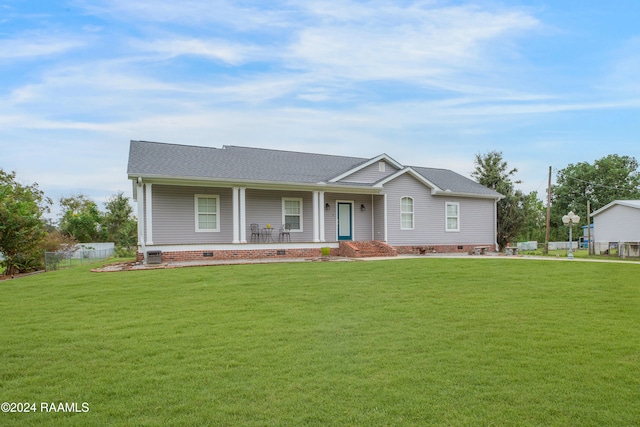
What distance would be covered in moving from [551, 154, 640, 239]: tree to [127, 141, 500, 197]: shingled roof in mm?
36078

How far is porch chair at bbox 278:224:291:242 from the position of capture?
20.0 meters

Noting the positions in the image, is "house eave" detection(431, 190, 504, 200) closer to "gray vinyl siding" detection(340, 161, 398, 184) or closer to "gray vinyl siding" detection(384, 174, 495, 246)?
"gray vinyl siding" detection(384, 174, 495, 246)

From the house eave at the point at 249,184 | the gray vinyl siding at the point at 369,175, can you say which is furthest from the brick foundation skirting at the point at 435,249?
the gray vinyl siding at the point at 369,175

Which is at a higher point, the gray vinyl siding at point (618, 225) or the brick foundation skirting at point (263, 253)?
the gray vinyl siding at point (618, 225)

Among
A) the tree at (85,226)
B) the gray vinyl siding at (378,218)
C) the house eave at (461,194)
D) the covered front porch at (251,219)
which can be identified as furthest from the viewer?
the tree at (85,226)

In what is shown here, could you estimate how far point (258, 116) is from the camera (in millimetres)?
23453

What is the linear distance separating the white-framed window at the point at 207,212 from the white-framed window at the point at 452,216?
12.4 m

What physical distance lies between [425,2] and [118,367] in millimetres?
14144

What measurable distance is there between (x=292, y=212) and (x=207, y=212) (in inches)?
157

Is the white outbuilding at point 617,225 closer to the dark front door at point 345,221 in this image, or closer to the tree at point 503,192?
the tree at point 503,192

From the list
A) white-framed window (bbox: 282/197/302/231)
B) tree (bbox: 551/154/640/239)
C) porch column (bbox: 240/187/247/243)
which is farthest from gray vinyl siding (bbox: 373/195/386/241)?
tree (bbox: 551/154/640/239)

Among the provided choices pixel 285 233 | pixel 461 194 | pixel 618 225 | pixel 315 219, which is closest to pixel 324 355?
pixel 315 219

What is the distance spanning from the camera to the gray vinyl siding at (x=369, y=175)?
21.5 metres

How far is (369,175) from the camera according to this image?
2197cm
